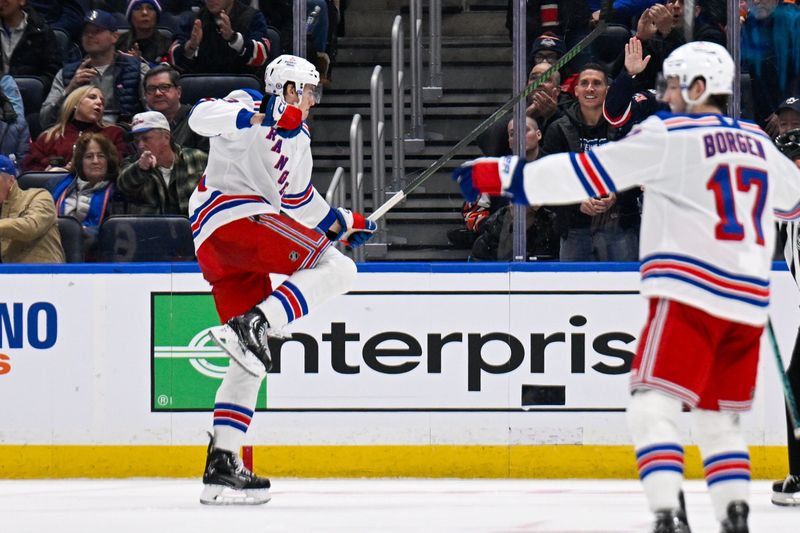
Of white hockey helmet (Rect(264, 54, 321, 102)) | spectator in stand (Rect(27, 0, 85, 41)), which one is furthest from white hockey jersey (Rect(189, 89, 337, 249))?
spectator in stand (Rect(27, 0, 85, 41))

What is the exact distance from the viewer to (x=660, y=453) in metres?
3.37

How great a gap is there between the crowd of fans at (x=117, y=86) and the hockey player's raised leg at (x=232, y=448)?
4.19 ft

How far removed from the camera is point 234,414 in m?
4.87

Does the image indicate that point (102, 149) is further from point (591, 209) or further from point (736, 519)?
point (736, 519)

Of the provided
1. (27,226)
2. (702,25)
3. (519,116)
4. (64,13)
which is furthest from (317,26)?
(64,13)

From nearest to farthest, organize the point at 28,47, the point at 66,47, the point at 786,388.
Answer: the point at 786,388 < the point at 28,47 < the point at 66,47

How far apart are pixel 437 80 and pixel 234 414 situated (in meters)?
2.16

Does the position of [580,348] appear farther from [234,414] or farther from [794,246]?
[234,414]

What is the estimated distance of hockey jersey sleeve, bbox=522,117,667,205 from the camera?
346 centimetres

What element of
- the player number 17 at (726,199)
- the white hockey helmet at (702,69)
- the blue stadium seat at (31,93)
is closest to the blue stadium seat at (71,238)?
the blue stadium seat at (31,93)

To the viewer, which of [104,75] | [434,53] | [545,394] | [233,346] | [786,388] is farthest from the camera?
[104,75]

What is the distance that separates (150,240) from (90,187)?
Answer: 426mm

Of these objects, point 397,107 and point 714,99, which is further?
point 397,107

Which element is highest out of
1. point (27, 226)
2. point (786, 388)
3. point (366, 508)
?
point (27, 226)
